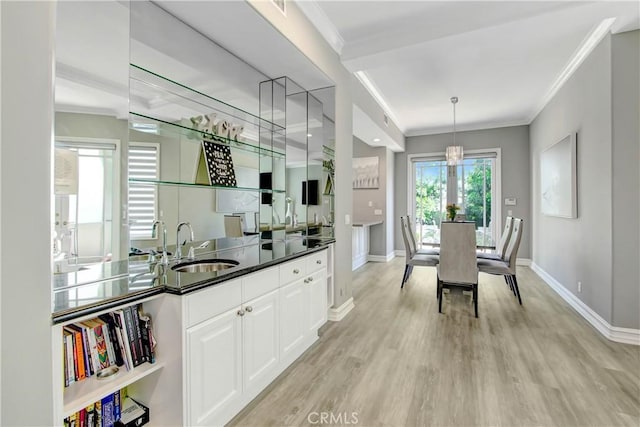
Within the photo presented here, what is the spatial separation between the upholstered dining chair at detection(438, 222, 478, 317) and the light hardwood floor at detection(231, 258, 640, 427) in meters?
0.37

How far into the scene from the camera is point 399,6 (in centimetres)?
250

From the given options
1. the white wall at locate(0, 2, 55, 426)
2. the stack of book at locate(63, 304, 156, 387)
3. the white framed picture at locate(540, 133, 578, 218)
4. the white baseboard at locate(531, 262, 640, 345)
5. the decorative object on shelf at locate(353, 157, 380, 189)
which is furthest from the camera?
the decorative object on shelf at locate(353, 157, 380, 189)

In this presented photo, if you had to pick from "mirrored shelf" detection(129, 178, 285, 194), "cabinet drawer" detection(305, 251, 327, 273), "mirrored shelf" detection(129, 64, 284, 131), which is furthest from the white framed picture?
"mirrored shelf" detection(129, 64, 284, 131)

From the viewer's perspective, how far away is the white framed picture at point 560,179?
11.5 feet

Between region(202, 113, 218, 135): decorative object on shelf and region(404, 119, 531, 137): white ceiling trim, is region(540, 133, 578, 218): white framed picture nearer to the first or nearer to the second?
region(404, 119, 531, 137): white ceiling trim

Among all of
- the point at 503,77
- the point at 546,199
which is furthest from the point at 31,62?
the point at 546,199

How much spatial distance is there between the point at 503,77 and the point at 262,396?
449cm

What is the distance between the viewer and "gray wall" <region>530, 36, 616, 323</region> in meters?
2.78

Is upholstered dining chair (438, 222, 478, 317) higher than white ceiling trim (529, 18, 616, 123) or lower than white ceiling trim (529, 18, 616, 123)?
lower

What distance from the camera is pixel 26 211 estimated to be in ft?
3.00

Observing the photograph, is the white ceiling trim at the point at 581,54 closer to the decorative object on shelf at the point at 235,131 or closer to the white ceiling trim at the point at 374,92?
the white ceiling trim at the point at 374,92

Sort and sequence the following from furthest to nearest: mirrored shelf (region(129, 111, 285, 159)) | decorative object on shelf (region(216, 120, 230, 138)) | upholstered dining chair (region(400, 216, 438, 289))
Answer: upholstered dining chair (region(400, 216, 438, 289))
decorative object on shelf (region(216, 120, 230, 138))
mirrored shelf (region(129, 111, 285, 159))

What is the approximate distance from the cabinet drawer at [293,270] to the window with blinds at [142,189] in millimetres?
883

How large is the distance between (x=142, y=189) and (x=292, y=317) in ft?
4.29
